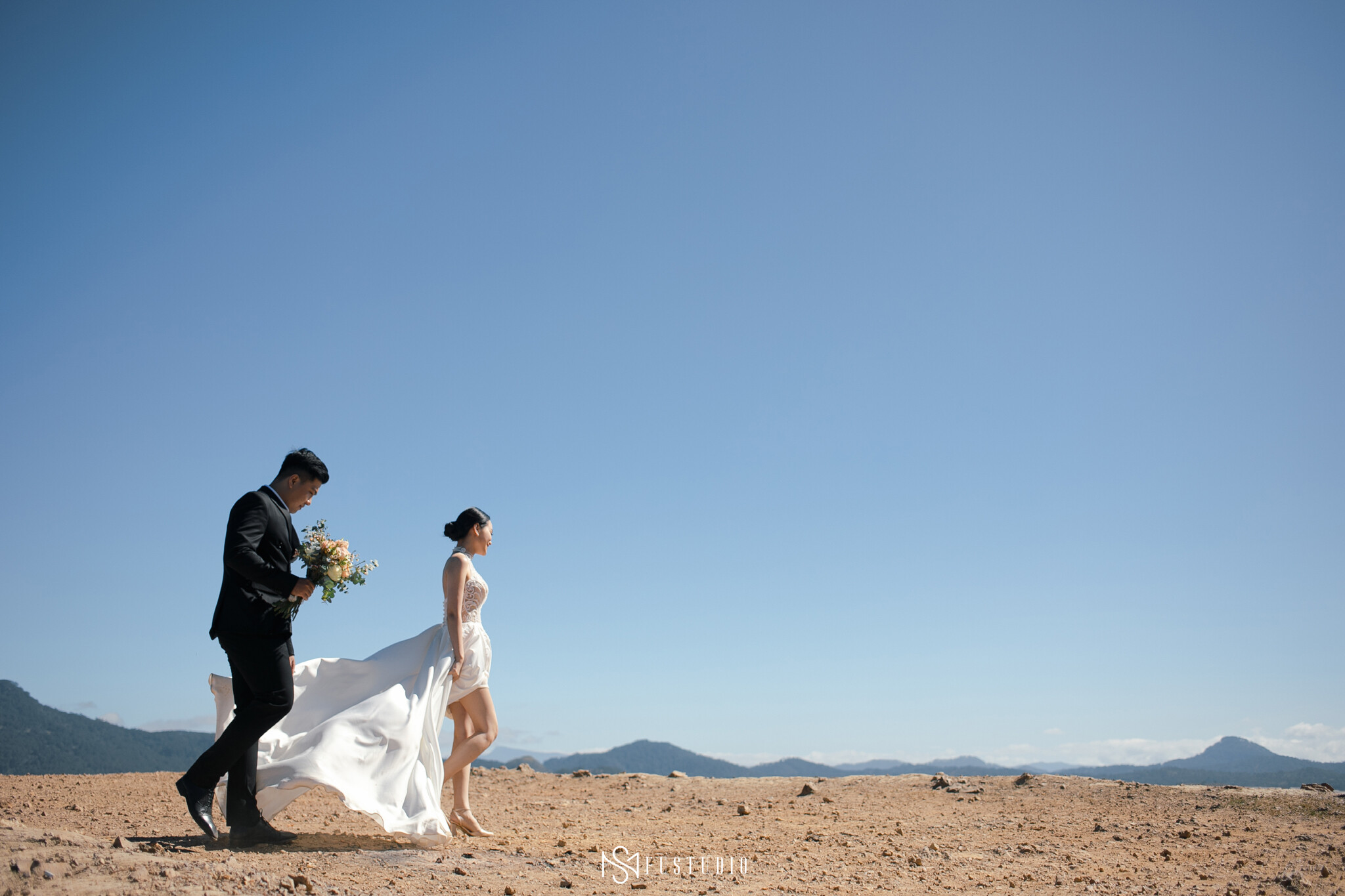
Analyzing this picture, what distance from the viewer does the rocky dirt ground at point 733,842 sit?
503 centimetres

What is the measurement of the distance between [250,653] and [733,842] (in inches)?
188

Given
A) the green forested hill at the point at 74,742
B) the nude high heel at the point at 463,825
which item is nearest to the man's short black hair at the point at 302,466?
the nude high heel at the point at 463,825

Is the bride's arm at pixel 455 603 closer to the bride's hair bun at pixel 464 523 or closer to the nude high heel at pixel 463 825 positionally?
the bride's hair bun at pixel 464 523

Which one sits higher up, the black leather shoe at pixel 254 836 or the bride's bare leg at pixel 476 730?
the bride's bare leg at pixel 476 730

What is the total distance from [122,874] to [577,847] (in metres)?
3.64

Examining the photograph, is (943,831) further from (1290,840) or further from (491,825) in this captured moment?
(491,825)

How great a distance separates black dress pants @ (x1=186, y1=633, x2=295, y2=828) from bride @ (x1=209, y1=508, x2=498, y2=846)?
5.5 inches

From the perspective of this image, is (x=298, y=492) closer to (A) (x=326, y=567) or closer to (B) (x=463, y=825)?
(A) (x=326, y=567)

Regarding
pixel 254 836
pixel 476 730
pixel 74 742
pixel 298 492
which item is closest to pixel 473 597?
pixel 476 730

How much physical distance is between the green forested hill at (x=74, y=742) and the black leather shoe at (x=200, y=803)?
40230 millimetres

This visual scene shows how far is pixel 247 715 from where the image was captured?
5859mm

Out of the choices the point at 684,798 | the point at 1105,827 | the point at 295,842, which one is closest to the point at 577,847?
the point at 295,842

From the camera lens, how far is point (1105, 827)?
9234 mm

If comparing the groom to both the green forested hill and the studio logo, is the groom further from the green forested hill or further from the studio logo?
the green forested hill
